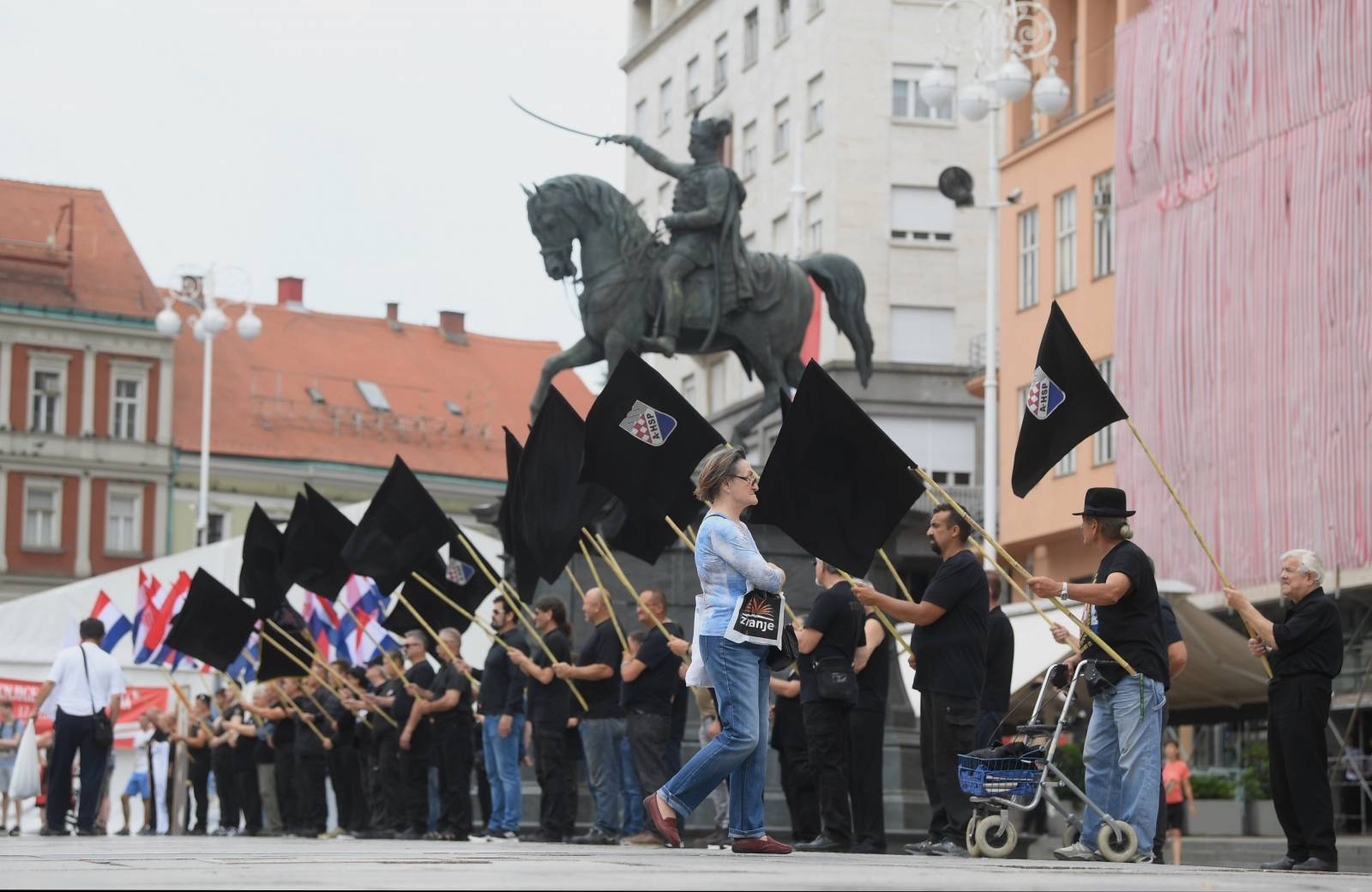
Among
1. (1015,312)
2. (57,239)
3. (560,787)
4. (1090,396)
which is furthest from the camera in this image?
(57,239)

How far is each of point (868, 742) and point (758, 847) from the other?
8.26 feet

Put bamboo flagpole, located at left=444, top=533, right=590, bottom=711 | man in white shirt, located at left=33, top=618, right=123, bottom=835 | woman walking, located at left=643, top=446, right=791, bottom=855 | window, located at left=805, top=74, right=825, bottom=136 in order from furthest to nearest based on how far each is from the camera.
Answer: window, located at left=805, top=74, right=825, bottom=136
man in white shirt, located at left=33, top=618, right=123, bottom=835
bamboo flagpole, located at left=444, top=533, right=590, bottom=711
woman walking, located at left=643, top=446, right=791, bottom=855

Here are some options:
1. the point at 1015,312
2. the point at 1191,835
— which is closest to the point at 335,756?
the point at 1191,835

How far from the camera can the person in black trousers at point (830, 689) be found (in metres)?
13.3

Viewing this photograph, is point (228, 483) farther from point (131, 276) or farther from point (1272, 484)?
point (1272, 484)

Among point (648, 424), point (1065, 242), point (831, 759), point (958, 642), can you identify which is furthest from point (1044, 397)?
point (1065, 242)

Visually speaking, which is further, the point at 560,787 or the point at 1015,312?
the point at 1015,312

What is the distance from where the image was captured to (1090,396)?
12.3 metres

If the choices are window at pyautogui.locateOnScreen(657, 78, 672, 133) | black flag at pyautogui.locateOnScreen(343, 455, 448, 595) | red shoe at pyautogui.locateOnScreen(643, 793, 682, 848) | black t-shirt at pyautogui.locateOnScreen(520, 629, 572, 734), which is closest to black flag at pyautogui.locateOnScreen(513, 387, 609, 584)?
black t-shirt at pyautogui.locateOnScreen(520, 629, 572, 734)

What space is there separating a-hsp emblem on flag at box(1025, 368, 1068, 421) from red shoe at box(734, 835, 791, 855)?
2546 mm

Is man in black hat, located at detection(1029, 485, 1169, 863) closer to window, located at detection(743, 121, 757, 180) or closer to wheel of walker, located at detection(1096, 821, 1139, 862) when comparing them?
wheel of walker, located at detection(1096, 821, 1139, 862)

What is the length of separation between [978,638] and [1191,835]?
22.1 meters

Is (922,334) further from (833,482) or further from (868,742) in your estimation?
(833,482)

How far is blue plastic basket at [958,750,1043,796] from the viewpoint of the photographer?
1148cm
